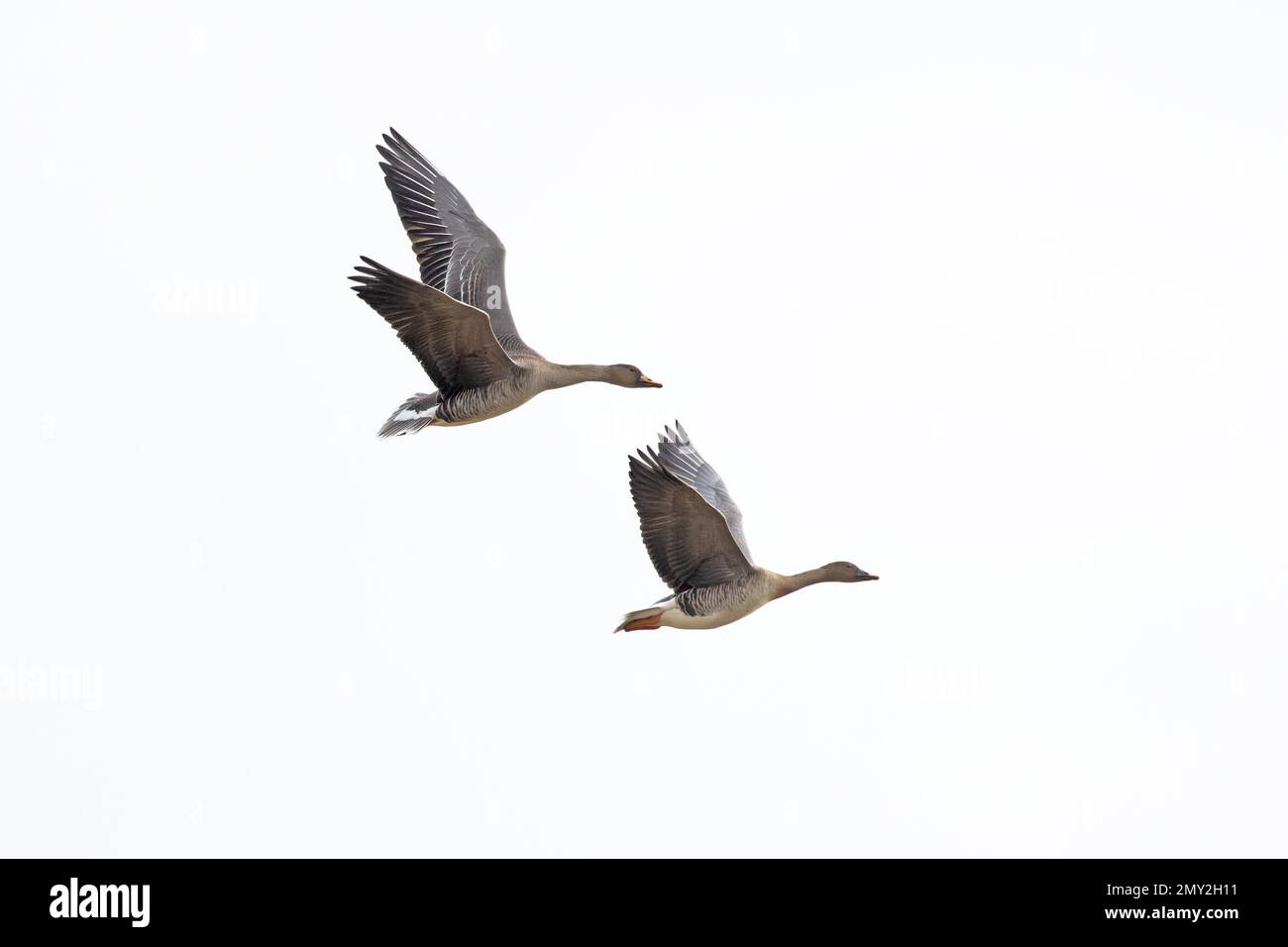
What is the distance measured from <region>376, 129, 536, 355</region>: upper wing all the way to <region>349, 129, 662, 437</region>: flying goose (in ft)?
0.04

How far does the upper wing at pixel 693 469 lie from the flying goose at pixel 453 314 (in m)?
1.04

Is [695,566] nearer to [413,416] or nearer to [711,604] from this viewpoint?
[711,604]

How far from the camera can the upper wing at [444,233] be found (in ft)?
72.7

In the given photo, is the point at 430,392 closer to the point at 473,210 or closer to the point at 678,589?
the point at 473,210

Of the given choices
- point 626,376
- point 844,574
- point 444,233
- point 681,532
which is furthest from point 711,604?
point 444,233

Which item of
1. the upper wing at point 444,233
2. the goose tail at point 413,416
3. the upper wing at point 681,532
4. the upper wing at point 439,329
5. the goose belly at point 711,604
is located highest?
the upper wing at point 444,233

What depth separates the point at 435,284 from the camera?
73.5 feet

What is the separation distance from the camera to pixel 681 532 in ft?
60.8

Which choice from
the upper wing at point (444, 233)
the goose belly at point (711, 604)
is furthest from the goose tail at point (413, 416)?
the goose belly at point (711, 604)

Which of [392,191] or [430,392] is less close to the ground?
[392,191]

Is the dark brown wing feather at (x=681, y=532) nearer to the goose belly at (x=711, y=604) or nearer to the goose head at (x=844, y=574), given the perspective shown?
the goose belly at (x=711, y=604)

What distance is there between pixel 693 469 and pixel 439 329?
3.91m

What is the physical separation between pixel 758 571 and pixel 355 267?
509 cm
